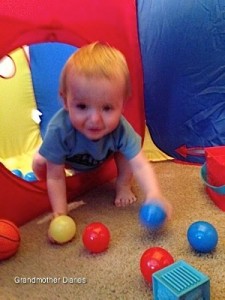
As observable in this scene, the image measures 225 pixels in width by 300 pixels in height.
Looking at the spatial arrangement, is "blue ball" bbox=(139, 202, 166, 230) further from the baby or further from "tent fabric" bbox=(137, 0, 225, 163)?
"tent fabric" bbox=(137, 0, 225, 163)

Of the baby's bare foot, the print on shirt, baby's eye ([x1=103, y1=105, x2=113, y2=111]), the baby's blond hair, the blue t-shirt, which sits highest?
the baby's blond hair

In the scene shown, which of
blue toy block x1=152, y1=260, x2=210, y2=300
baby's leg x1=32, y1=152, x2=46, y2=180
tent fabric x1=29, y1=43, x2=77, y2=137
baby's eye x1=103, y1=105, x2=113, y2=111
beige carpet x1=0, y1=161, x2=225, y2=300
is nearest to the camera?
blue toy block x1=152, y1=260, x2=210, y2=300

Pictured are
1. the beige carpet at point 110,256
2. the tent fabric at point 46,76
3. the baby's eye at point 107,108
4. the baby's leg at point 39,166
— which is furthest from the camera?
the tent fabric at point 46,76

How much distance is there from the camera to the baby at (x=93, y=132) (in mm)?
857

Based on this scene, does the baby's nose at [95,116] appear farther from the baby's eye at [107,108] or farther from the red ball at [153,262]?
the red ball at [153,262]

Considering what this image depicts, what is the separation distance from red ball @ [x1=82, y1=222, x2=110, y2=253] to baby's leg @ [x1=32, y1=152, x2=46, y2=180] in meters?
0.21

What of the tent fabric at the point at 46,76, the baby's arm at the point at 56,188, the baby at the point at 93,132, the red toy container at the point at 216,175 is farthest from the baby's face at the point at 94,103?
the tent fabric at the point at 46,76

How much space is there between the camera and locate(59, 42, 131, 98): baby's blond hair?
849 mm

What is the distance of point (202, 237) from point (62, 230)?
0.25m

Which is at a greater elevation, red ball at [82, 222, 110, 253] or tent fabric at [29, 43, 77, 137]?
tent fabric at [29, 43, 77, 137]

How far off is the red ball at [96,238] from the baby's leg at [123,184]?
0.19 metres

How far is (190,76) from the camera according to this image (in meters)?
1.15

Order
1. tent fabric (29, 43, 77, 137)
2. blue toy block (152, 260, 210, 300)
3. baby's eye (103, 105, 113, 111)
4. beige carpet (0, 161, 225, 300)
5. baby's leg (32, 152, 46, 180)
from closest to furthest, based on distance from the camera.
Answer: blue toy block (152, 260, 210, 300) < beige carpet (0, 161, 225, 300) < baby's eye (103, 105, 113, 111) < baby's leg (32, 152, 46, 180) < tent fabric (29, 43, 77, 137)

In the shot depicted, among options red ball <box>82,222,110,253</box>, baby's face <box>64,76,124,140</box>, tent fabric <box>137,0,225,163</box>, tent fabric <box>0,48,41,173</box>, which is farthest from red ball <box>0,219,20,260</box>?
tent fabric <box>137,0,225,163</box>
